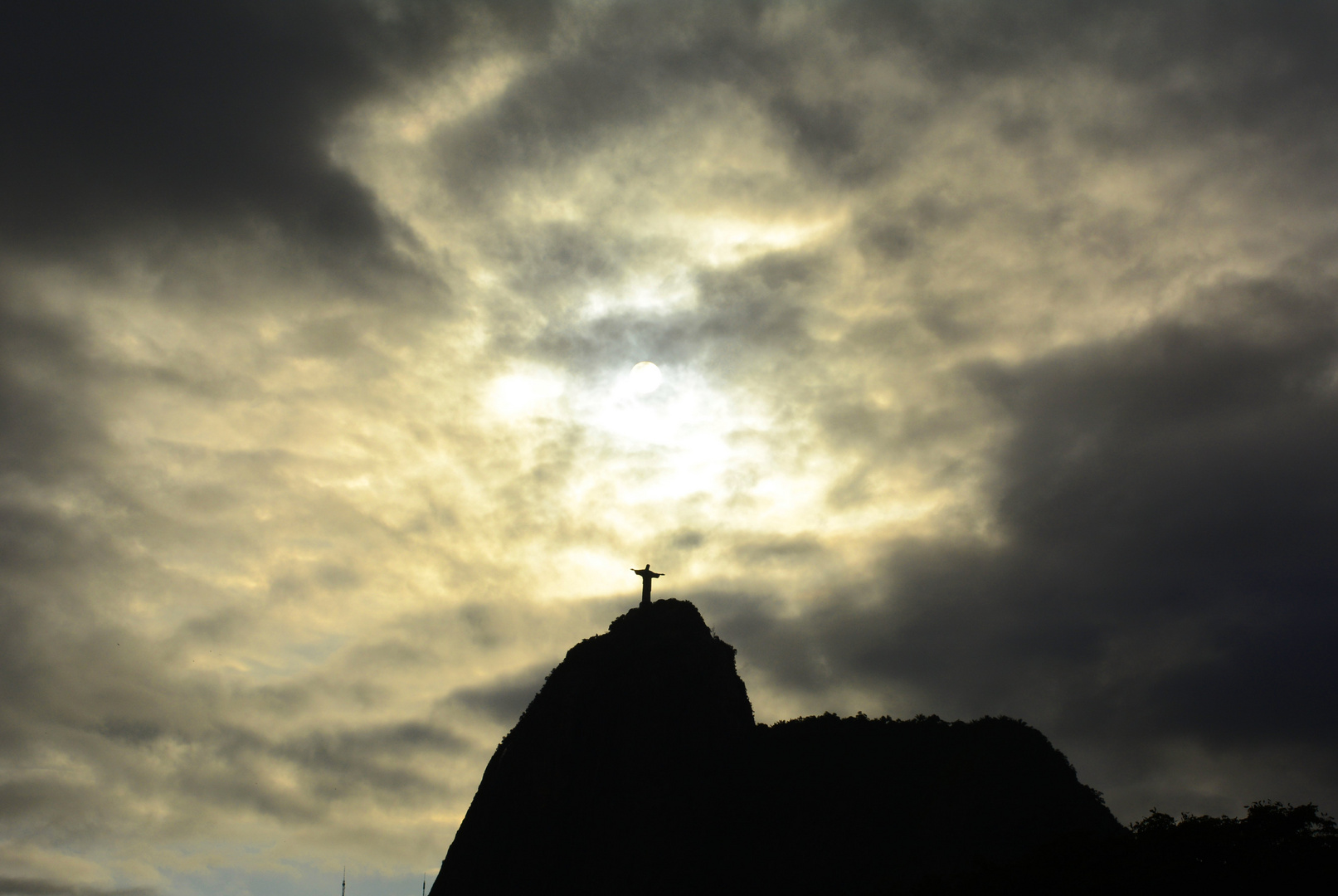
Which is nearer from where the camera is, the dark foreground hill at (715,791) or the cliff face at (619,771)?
the dark foreground hill at (715,791)

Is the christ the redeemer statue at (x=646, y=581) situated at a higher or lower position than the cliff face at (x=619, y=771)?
higher

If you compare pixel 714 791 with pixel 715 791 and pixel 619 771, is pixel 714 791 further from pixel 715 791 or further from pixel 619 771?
pixel 619 771

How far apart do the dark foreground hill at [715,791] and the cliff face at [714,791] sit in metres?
0.13

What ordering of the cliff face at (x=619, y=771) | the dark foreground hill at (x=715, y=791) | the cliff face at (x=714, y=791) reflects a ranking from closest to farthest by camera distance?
the dark foreground hill at (x=715, y=791)
the cliff face at (x=714, y=791)
the cliff face at (x=619, y=771)

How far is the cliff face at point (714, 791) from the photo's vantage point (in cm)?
5753

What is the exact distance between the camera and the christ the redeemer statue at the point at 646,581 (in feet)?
256

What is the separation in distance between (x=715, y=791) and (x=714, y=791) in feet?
0.46

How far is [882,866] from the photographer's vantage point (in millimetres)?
57875

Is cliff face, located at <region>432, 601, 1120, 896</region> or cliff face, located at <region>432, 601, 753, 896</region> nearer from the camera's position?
cliff face, located at <region>432, 601, 1120, 896</region>

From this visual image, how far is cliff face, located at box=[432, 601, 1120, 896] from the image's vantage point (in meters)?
57.5

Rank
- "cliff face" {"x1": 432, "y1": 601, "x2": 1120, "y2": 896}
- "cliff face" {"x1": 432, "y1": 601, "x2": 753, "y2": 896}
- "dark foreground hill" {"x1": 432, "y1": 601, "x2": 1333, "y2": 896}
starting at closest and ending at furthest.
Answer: "dark foreground hill" {"x1": 432, "y1": 601, "x2": 1333, "y2": 896} → "cliff face" {"x1": 432, "y1": 601, "x2": 1120, "y2": 896} → "cliff face" {"x1": 432, "y1": 601, "x2": 753, "y2": 896}

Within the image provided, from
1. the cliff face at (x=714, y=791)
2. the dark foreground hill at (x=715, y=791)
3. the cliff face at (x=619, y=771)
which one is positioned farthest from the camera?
the cliff face at (x=619, y=771)

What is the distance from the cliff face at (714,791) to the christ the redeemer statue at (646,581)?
64.7 inches

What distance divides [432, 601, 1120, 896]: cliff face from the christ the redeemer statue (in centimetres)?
164
